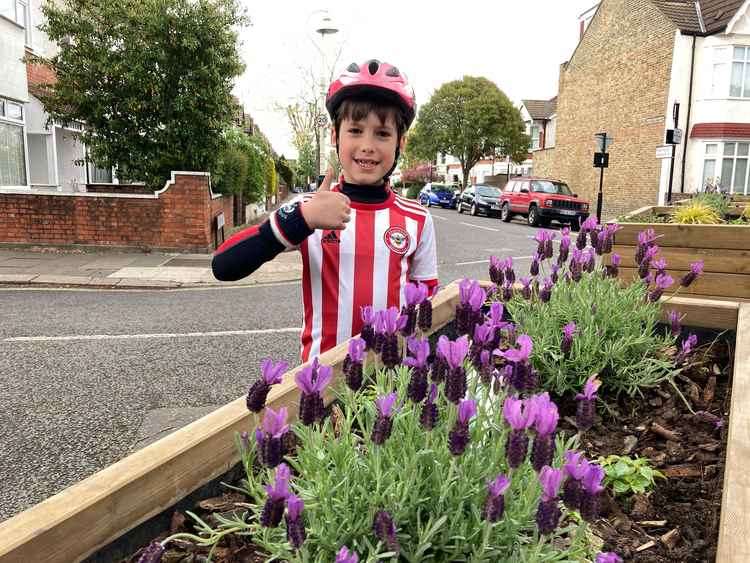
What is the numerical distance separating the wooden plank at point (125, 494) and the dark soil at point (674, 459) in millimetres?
957

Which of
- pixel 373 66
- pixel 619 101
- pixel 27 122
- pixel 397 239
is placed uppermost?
pixel 619 101

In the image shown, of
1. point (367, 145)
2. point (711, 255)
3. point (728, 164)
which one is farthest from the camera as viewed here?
point (728, 164)

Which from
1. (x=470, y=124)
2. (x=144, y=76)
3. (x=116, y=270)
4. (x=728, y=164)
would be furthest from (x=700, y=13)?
(x=116, y=270)

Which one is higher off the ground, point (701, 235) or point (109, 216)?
point (701, 235)

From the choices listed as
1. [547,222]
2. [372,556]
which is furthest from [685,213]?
[547,222]

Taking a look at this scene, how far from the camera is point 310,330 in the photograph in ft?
7.55

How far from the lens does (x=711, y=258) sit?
191 inches

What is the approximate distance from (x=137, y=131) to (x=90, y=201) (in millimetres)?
1884

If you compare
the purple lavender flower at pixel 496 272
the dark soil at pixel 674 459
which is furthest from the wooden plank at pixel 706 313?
the purple lavender flower at pixel 496 272

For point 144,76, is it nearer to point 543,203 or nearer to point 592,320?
point 592,320

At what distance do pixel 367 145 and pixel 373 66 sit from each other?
0.87 feet

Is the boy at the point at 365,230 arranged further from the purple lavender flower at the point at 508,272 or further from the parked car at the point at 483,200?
the parked car at the point at 483,200

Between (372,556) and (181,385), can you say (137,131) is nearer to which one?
(181,385)

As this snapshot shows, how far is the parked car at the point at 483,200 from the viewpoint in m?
29.3
